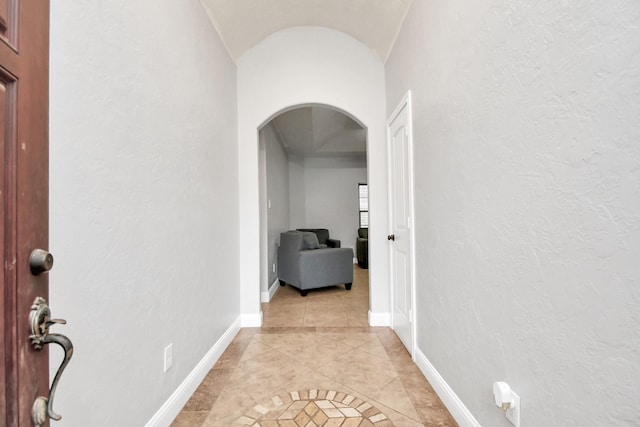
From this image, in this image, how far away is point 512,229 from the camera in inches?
42.3

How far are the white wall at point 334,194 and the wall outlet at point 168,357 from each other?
17.8ft

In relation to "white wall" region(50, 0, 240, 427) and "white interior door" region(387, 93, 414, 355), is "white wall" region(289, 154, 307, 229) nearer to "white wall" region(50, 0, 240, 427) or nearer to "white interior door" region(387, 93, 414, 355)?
"white interior door" region(387, 93, 414, 355)

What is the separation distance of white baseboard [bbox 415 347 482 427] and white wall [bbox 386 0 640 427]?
0.04 m

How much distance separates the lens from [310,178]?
701 cm

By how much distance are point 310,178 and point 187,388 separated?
564 centimetres

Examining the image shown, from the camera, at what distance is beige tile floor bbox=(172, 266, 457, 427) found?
5.11 ft

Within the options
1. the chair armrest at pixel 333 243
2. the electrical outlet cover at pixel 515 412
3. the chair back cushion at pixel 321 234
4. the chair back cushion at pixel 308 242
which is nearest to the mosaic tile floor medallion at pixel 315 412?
the electrical outlet cover at pixel 515 412

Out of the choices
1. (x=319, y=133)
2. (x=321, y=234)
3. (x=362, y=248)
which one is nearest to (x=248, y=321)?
(x=319, y=133)

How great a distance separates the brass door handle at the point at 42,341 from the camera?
1.78ft

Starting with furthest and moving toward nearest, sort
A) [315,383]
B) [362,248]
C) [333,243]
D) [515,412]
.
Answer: [362,248]
[333,243]
[315,383]
[515,412]

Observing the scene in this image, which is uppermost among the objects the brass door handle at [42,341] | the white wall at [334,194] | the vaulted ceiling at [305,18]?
the vaulted ceiling at [305,18]

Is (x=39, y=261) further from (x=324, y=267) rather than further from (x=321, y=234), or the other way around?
(x=321, y=234)

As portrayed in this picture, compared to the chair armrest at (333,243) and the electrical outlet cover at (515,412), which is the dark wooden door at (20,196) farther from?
the chair armrest at (333,243)

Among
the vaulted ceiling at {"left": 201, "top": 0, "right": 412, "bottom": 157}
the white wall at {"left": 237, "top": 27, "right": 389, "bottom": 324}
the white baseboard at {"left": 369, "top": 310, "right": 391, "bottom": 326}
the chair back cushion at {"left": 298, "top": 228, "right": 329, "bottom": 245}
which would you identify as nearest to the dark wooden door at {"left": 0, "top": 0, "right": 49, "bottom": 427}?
the vaulted ceiling at {"left": 201, "top": 0, "right": 412, "bottom": 157}
